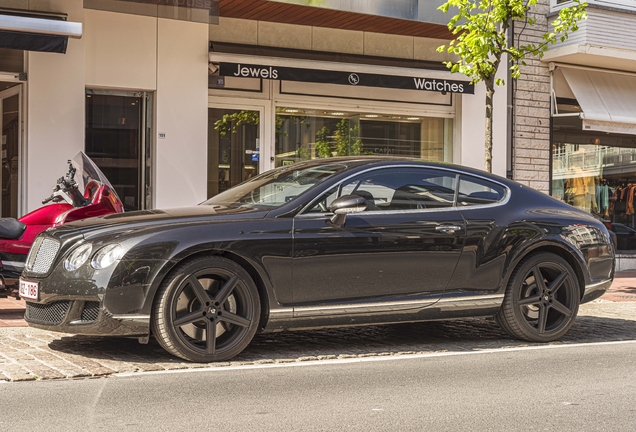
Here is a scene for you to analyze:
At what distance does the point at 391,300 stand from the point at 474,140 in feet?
35.4

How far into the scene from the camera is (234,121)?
15.2 meters

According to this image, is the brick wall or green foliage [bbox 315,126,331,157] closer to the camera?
green foliage [bbox 315,126,331,157]

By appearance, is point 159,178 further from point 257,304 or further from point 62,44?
point 257,304

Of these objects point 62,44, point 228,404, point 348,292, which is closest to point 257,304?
point 348,292

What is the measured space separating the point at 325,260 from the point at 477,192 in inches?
66.1

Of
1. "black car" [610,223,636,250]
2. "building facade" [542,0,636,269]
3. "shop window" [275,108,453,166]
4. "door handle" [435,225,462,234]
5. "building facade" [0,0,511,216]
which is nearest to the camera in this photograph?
"door handle" [435,225,462,234]

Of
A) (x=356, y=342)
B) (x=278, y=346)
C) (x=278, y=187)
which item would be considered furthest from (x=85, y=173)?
(x=356, y=342)

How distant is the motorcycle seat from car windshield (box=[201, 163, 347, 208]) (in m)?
1.98

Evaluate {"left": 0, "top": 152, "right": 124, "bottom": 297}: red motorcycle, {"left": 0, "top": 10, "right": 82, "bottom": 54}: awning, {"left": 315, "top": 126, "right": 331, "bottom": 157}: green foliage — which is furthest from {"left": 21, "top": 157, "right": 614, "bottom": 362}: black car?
{"left": 315, "top": 126, "right": 331, "bottom": 157}: green foliage

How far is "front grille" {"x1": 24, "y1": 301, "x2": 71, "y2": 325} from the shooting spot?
6.29 m

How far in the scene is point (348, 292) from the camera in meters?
6.82

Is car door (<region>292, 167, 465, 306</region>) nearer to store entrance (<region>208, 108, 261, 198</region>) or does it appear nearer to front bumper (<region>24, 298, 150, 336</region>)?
front bumper (<region>24, 298, 150, 336</region>)

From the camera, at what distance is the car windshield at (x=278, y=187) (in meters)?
6.97

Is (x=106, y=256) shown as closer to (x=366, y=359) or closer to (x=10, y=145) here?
(x=366, y=359)
